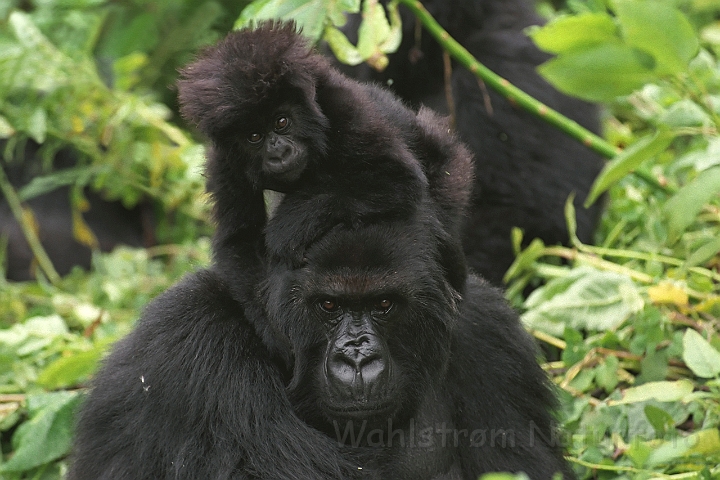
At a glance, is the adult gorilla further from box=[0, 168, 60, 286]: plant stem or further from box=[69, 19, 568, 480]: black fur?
box=[0, 168, 60, 286]: plant stem

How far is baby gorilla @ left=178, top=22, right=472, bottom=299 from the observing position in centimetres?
263

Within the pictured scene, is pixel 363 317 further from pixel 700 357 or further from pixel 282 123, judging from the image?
Result: pixel 700 357

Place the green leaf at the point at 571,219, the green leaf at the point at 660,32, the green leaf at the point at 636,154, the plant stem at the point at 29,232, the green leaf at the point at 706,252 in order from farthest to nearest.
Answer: the plant stem at the point at 29,232 → the green leaf at the point at 571,219 → the green leaf at the point at 706,252 → the green leaf at the point at 636,154 → the green leaf at the point at 660,32

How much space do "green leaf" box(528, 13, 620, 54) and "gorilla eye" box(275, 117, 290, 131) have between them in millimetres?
1112

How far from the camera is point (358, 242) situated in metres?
2.72

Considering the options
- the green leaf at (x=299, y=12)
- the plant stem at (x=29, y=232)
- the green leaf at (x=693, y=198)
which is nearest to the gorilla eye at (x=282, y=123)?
the green leaf at (x=299, y=12)

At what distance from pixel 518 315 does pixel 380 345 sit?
0.93 metres

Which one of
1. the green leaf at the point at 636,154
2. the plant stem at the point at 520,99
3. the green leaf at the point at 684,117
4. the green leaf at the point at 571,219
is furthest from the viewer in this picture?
the green leaf at the point at 571,219

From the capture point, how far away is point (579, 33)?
132 inches

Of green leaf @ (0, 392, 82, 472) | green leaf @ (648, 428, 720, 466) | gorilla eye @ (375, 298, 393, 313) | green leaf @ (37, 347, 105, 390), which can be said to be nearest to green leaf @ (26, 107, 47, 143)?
green leaf @ (37, 347, 105, 390)

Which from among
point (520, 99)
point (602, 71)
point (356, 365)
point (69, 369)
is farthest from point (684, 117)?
point (69, 369)

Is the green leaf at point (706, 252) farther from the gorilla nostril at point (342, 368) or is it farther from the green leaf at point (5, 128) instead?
the green leaf at point (5, 128)

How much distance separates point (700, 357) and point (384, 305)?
119 centimetres

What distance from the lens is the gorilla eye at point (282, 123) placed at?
270cm
